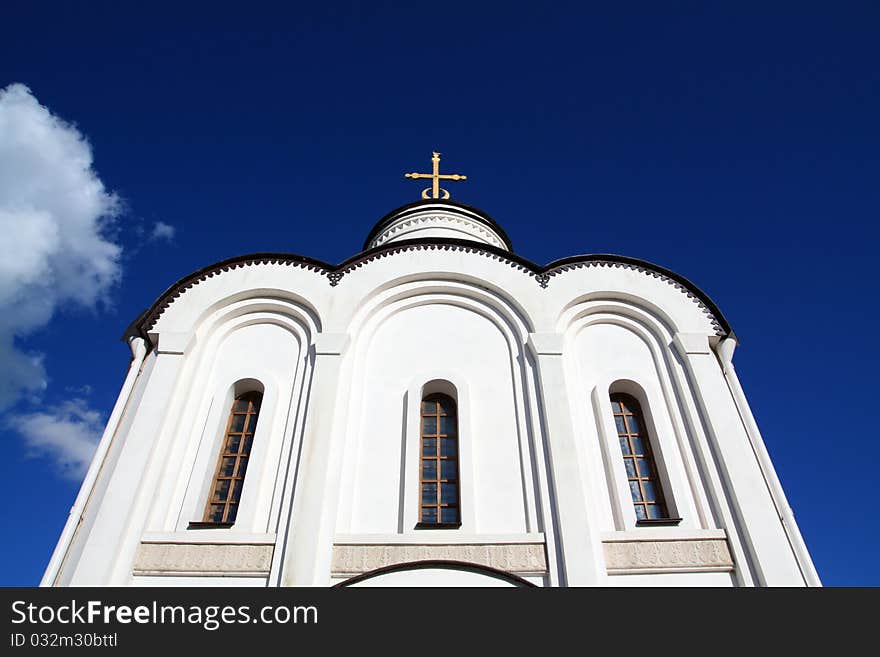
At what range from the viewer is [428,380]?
9.04m

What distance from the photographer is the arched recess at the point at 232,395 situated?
25.6 feet

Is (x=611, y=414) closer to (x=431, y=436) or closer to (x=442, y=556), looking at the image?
(x=431, y=436)

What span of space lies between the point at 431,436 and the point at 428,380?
2.89 feet

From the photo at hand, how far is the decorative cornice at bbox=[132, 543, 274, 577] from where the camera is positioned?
7039mm

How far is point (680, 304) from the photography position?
994 centimetres

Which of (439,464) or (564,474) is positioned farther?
(439,464)

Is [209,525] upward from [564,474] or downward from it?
downward

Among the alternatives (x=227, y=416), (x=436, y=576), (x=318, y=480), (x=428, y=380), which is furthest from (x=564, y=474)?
(x=227, y=416)

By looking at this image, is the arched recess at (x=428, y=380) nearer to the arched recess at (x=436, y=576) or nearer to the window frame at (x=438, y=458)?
the window frame at (x=438, y=458)

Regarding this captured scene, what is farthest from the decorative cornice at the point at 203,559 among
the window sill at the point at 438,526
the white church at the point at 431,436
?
the window sill at the point at 438,526

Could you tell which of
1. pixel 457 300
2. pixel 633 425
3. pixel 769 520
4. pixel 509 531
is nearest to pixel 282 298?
pixel 457 300

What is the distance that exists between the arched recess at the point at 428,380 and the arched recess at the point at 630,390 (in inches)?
33.1

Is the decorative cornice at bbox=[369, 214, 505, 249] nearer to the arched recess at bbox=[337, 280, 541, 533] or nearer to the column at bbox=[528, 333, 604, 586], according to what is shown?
the arched recess at bbox=[337, 280, 541, 533]

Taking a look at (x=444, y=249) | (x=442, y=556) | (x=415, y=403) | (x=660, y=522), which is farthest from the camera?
(x=444, y=249)
